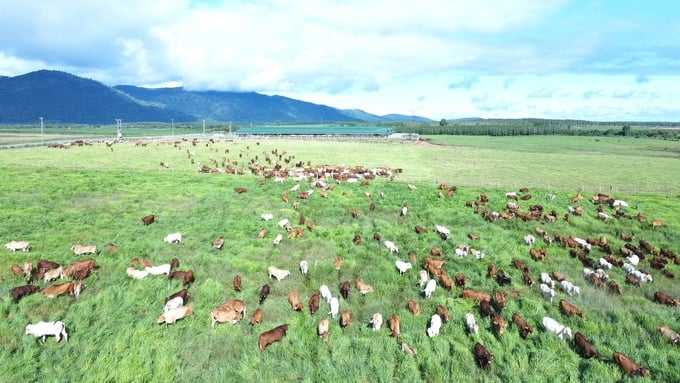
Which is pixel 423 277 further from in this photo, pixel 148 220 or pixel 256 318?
pixel 148 220

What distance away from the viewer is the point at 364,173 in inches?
1766

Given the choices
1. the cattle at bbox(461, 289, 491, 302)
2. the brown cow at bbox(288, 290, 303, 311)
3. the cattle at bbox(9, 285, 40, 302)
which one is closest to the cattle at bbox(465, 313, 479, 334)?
the cattle at bbox(461, 289, 491, 302)

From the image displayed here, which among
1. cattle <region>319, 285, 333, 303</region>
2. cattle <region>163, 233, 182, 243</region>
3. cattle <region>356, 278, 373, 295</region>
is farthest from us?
cattle <region>163, 233, 182, 243</region>

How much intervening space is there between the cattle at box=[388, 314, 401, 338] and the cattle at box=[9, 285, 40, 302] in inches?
504

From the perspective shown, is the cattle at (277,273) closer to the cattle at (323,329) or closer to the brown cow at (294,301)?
the brown cow at (294,301)

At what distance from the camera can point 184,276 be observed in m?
15.7

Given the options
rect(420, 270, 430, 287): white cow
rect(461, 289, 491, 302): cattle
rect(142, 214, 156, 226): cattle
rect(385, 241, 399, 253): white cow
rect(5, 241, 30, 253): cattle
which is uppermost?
rect(142, 214, 156, 226): cattle

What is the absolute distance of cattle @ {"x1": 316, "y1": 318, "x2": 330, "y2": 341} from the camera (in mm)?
12523

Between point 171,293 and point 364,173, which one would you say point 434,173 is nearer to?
point 364,173

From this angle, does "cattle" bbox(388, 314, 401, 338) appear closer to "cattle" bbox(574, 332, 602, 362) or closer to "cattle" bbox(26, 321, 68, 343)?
"cattle" bbox(574, 332, 602, 362)

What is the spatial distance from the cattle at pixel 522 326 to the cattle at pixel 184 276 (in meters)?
12.3

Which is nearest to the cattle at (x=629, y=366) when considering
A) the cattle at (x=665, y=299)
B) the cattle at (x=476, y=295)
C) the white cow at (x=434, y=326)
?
the cattle at (x=476, y=295)

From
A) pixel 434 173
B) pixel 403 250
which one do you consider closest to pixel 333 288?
pixel 403 250

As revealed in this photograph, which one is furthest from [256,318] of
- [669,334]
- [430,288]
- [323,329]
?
[669,334]
